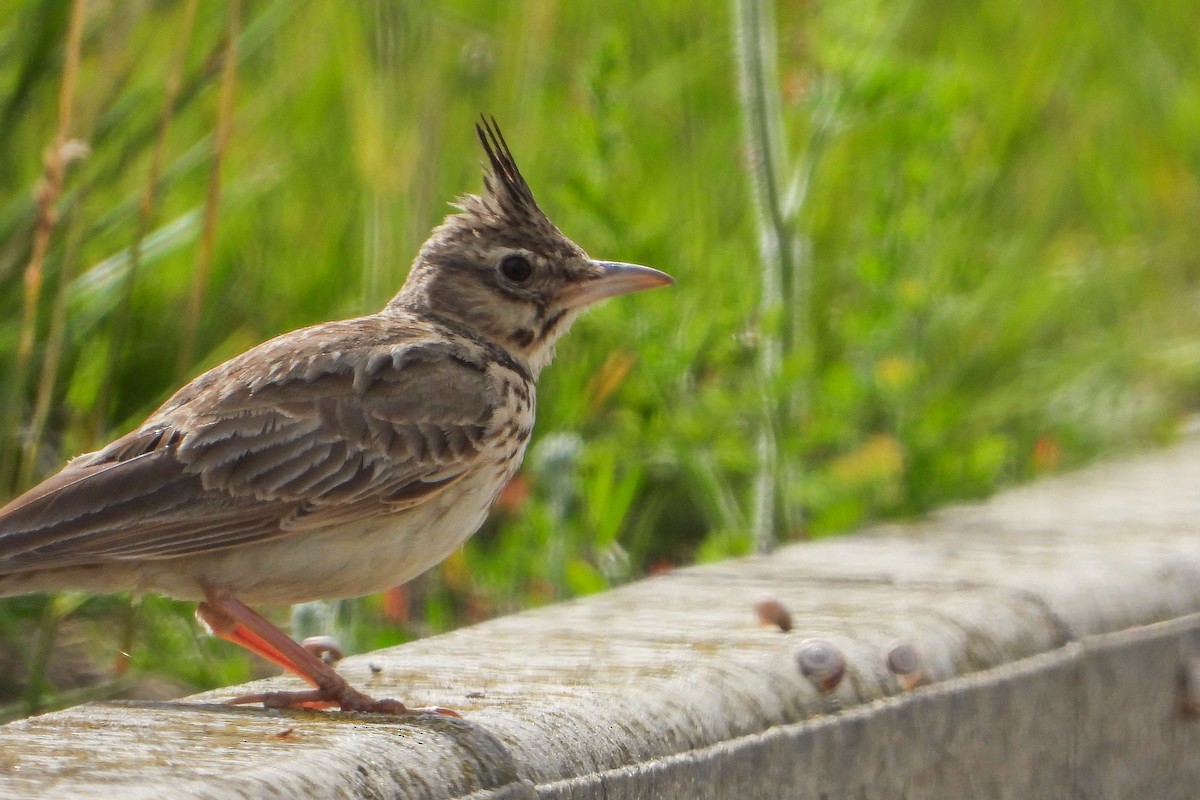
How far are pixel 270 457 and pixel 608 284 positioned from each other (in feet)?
3.34

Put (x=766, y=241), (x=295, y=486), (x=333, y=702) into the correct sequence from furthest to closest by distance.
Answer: (x=766, y=241)
(x=295, y=486)
(x=333, y=702)

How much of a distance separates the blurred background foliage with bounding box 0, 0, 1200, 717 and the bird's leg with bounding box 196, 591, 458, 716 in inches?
24.8

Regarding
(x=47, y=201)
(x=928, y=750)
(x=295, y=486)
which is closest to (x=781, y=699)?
(x=928, y=750)

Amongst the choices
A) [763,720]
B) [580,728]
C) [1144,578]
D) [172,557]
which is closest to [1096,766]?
[1144,578]

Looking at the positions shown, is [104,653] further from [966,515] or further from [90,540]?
[966,515]

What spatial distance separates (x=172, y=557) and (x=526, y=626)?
2.94 ft

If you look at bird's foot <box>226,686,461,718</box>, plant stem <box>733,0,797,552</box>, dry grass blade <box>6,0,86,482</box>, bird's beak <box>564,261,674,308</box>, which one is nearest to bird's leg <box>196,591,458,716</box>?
bird's foot <box>226,686,461,718</box>

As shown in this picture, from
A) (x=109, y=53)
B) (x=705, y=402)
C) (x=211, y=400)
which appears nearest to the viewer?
(x=211, y=400)

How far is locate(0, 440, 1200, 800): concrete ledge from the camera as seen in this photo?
2.79 meters

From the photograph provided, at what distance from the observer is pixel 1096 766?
13.4 feet

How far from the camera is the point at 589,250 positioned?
235 inches

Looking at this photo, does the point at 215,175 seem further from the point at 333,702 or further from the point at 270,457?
the point at 333,702

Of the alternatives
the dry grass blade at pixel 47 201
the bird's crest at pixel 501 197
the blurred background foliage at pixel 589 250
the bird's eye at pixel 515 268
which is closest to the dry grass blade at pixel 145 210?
the blurred background foliage at pixel 589 250

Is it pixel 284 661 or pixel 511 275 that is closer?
pixel 284 661
